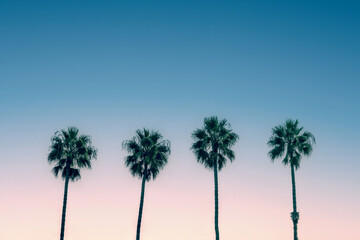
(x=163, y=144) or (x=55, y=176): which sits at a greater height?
(x=163, y=144)

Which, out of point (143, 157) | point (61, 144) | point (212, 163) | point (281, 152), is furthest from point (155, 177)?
point (281, 152)

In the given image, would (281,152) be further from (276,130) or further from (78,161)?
(78,161)

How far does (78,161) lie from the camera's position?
175 ft

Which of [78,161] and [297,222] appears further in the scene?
[78,161]

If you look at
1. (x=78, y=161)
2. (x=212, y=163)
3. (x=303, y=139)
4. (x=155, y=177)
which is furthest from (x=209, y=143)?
(x=78, y=161)

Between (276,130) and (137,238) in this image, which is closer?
(137,238)

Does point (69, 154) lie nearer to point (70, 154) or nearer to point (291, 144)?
point (70, 154)

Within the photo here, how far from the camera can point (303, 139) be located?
172ft

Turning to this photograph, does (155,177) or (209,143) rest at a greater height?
(209,143)

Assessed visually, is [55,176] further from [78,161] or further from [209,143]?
[209,143]

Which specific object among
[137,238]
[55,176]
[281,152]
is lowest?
[137,238]

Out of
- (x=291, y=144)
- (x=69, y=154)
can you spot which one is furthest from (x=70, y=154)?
(x=291, y=144)

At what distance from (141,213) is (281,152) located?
1731 cm

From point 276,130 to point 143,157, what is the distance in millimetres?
15737
